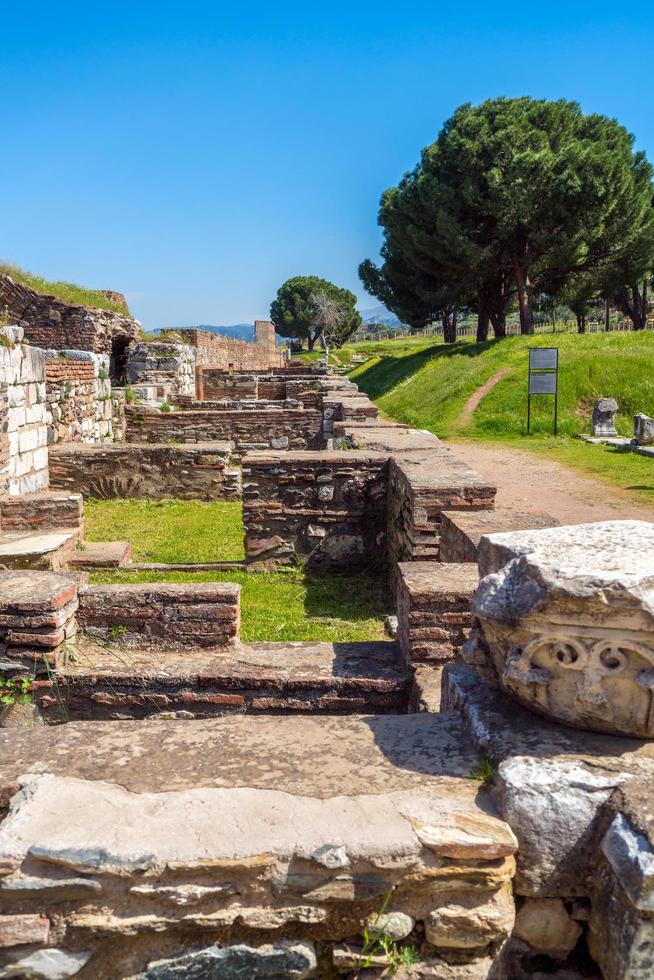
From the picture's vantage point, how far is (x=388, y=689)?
3434mm

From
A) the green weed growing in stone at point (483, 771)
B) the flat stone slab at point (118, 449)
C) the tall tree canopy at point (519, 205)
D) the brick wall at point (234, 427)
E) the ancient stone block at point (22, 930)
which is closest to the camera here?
the ancient stone block at point (22, 930)

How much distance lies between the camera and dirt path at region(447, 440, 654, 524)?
869cm

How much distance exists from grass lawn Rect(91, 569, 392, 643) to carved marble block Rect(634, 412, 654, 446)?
33.2 ft

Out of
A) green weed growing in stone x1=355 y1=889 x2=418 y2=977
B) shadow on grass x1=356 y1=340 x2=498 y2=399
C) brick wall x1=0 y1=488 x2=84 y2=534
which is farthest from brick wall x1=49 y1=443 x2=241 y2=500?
shadow on grass x1=356 y1=340 x2=498 y2=399

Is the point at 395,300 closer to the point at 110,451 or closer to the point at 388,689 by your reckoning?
the point at 110,451

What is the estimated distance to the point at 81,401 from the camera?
36.4 feet

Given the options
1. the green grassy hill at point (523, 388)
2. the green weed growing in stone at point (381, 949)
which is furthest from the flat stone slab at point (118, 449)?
the green grassy hill at point (523, 388)

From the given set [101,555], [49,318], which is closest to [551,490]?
[101,555]

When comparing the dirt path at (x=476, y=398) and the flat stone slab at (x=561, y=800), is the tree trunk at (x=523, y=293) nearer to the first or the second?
the dirt path at (x=476, y=398)

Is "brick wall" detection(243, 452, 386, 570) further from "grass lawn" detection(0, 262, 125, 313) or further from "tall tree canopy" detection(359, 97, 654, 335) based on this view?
"tall tree canopy" detection(359, 97, 654, 335)

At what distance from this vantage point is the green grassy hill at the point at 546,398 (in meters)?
14.3

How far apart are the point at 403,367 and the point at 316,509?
2371 centimetres

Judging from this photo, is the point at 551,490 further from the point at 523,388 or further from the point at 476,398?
the point at 476,398

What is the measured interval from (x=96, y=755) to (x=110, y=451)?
7.84 m
